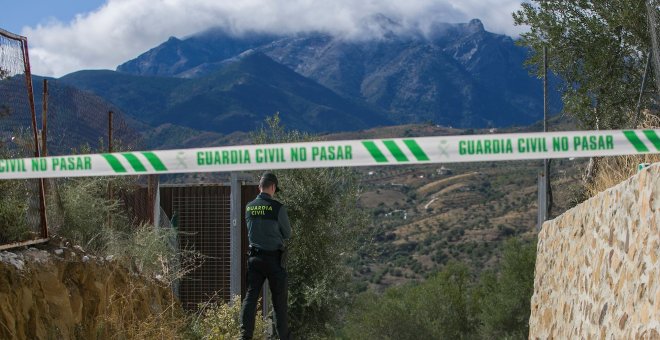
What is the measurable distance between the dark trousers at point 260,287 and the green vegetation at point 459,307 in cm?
2579

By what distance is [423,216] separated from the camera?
65.8 meters

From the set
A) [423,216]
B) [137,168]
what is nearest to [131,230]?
[137,168]

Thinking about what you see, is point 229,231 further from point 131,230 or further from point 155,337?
point 155,337

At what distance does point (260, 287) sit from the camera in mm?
9625

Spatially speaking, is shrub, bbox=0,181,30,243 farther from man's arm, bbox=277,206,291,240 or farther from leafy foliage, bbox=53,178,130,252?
man's arm, bbox=277,206,291,240

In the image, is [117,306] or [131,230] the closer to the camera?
[117,306]

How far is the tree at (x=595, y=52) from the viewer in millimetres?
15883

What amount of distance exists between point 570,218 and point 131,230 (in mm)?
7158

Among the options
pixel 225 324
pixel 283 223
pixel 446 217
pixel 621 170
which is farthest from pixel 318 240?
pixel 446 217

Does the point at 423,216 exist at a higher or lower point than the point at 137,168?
lower

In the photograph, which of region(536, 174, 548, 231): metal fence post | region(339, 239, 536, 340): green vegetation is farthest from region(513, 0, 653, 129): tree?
region(339, 239, 536, 340): green vegetation

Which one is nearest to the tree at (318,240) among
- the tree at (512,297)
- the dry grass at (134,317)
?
the dry grass at (134,317)

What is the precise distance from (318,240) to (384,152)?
17.0 m

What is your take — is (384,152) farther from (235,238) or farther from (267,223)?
(235,238)
